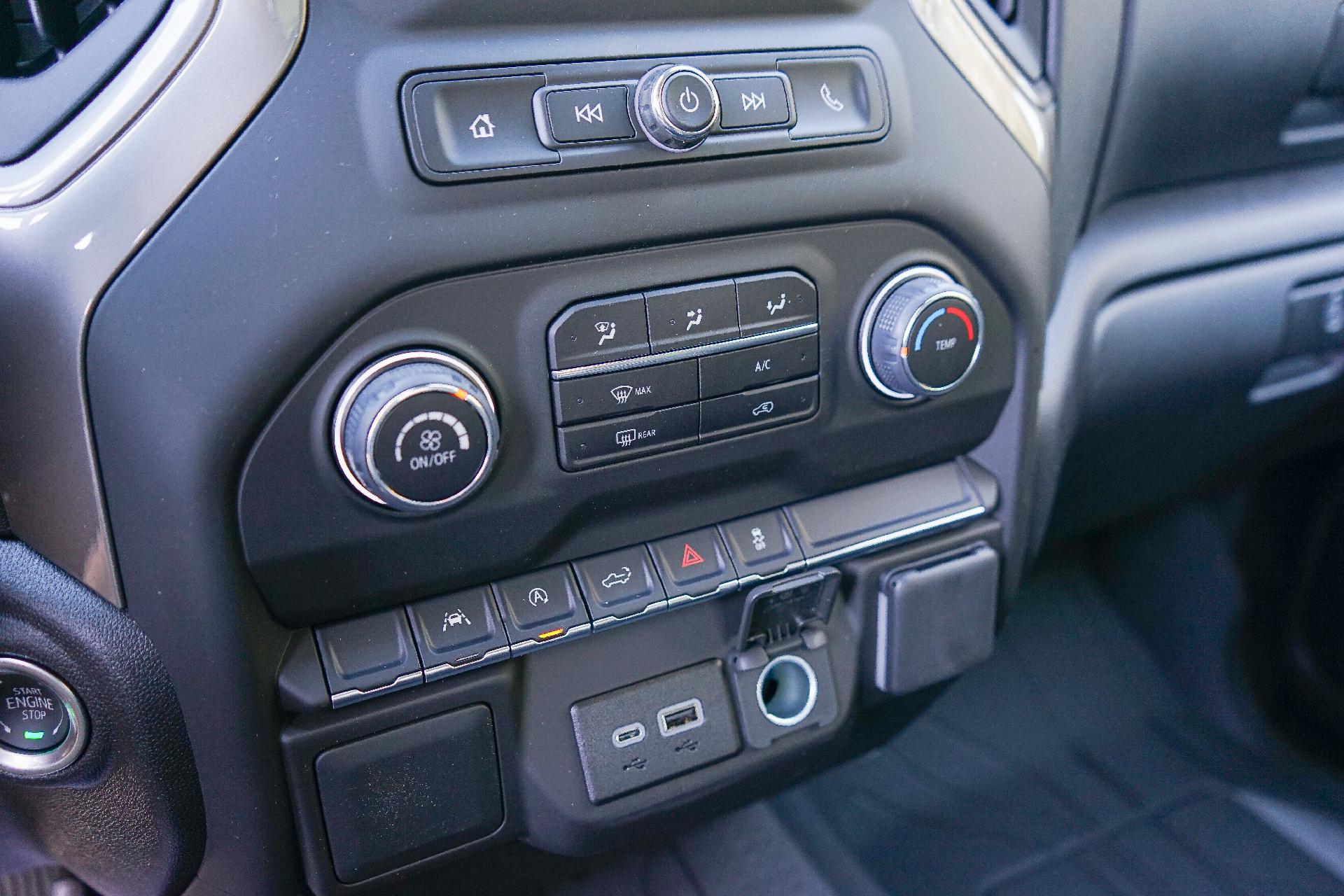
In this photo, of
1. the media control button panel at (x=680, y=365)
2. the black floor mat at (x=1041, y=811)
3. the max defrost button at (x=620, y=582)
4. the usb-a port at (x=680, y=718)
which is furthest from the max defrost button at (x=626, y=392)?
the black floor mat at (x=1041, y=811)

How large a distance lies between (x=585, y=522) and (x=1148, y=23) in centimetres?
58

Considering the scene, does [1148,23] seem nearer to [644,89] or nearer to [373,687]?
[644,89]

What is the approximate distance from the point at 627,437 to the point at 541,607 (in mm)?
120

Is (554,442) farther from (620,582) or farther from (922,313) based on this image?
(922,313)

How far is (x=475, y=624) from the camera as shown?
596mm

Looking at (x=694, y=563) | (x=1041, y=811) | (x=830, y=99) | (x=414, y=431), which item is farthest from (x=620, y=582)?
(x=1041, y=811)

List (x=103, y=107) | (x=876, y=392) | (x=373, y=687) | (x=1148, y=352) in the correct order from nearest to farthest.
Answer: (x=103, y=107)
(x=373, y=687)
(x=876, y=392)
(x=1148, y=352)

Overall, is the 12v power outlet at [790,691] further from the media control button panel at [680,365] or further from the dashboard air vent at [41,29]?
the dashboard air vent at [41,29]

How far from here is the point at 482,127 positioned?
517 millimetres

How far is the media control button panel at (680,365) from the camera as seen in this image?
563 mm

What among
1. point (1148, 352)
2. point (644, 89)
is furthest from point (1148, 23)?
point (644, 89)

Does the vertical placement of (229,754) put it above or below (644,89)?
below

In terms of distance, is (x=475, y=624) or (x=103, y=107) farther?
(x=475, y=624)

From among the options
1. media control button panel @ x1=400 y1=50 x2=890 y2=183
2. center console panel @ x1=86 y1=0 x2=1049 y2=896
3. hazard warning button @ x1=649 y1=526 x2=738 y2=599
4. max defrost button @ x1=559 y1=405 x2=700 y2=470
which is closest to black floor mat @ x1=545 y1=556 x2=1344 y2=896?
center console panel @ x1=86 y1=0 x2=1049 y2=896
